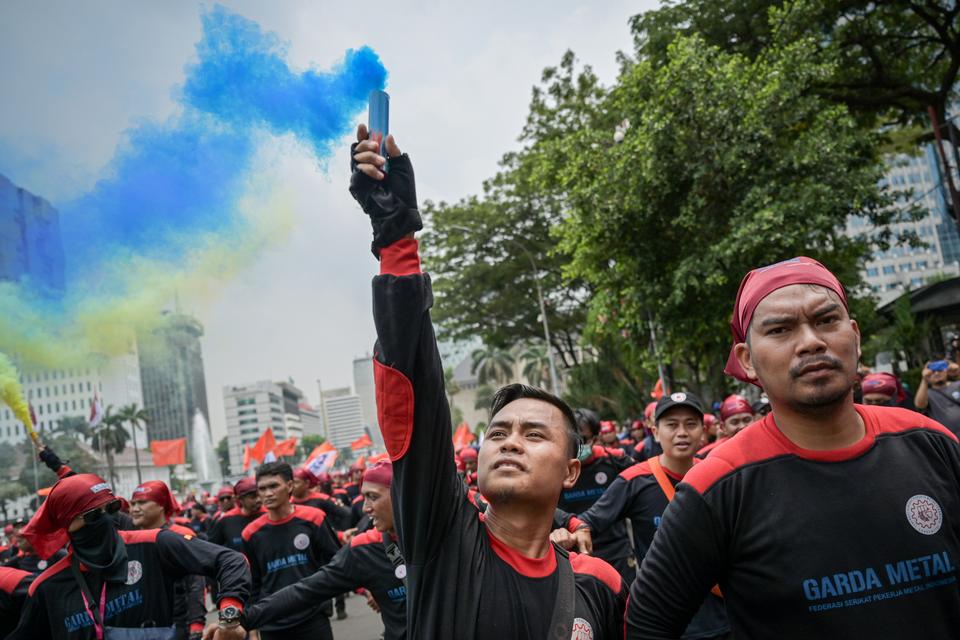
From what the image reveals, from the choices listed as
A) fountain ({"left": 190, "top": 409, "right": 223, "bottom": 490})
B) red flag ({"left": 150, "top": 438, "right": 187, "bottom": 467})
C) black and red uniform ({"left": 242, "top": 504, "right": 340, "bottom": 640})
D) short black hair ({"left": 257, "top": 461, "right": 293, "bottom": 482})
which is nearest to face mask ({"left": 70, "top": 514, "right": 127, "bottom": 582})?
black and red uniform ({"left": 242, "top": 504, "right": 340, "bottom": 640})

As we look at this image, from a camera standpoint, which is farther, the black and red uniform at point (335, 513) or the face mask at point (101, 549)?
the black and red uniform at point (335, 513)

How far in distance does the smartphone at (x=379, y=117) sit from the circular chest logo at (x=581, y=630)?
58.6 inches

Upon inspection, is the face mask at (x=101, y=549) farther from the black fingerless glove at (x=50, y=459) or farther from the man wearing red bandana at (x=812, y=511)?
the man wearing red bandana at (x=812, y=511)

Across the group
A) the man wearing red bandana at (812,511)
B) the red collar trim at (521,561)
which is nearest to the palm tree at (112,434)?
the red collar trim at (521,561)

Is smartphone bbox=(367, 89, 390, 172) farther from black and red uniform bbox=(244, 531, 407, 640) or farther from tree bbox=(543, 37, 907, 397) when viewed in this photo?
tree bbox=(543, 37, 907, 397)

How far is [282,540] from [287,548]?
0.09m

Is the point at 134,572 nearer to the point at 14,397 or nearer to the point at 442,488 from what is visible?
the point at 14,397

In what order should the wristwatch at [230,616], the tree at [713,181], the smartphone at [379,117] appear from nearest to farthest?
the smartphone at [379,117]
the wristwatch at [230,616]
the tree at [713,181]

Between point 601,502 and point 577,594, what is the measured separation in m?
2.80

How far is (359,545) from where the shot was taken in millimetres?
4797

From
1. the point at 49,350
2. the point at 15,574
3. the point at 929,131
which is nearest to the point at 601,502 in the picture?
the point at 15,574

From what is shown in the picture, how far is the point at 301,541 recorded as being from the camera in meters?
6.46

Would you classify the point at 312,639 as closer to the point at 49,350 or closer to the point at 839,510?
the point at 49,350

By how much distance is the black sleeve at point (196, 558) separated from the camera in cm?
437
